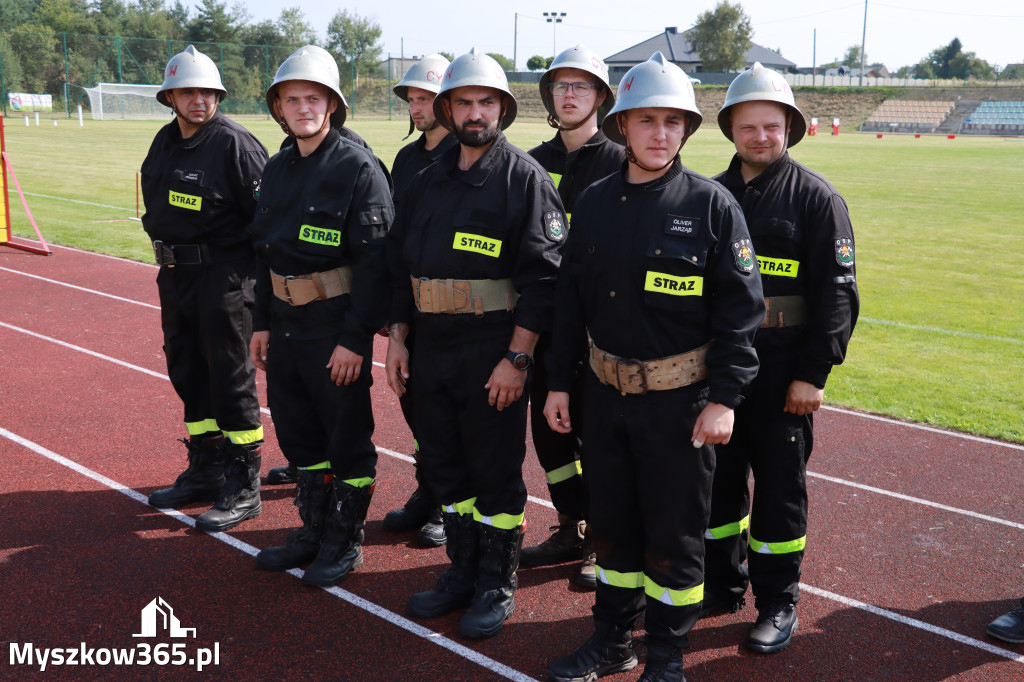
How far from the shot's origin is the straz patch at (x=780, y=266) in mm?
3814

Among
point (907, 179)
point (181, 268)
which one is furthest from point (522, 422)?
point (907, 179)

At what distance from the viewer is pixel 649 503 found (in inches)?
136

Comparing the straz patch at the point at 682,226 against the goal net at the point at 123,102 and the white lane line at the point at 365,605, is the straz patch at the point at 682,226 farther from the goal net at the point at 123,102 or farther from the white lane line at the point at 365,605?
the goal net at the point at 123,102

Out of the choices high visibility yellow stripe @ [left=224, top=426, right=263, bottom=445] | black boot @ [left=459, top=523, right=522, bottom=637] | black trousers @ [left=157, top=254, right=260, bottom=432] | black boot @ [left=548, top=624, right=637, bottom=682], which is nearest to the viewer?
black boot @ [left=548, top=624, right=637, bottom=682]

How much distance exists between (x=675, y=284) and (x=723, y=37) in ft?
330

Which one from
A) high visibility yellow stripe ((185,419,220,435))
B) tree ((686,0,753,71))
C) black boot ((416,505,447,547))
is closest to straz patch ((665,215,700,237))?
black boot ((416,505,447,547))

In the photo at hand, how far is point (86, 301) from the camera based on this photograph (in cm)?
1060

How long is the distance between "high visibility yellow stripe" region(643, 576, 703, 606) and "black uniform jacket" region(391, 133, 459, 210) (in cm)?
279

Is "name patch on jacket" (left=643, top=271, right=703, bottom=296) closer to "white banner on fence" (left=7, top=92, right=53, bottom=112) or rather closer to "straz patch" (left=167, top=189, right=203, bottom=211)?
"straz patch" (left=167, top=189, right=203, bottom=211)

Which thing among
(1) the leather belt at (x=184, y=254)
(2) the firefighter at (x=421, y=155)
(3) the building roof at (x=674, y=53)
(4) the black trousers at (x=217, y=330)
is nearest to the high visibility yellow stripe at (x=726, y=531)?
(2) the firefighter at (x=421, y=155)

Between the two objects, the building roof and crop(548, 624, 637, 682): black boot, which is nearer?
crop(548, 624, 637, 682): black boot

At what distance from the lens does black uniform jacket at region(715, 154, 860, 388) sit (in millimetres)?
3709

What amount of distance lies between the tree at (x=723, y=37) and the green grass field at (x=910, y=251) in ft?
209

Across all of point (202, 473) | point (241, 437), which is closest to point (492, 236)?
point (241, 437)
